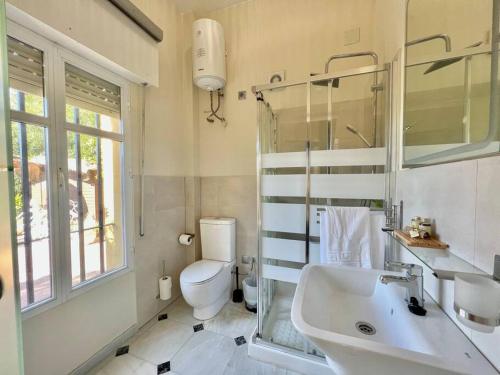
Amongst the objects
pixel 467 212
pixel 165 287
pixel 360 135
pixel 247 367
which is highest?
pixel 360 135

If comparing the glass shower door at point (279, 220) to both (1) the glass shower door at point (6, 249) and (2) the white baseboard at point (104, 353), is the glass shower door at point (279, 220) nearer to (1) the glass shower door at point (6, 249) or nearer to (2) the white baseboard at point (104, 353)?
(2) the white baseboard at point (104, 353)

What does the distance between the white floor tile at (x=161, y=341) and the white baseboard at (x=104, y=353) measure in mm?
62

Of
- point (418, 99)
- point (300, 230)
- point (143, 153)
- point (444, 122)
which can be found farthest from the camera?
Answer: point (143, 153)

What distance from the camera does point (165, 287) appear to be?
193 cm

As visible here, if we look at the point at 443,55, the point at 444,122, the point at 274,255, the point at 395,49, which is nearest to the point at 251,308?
the point at 274,255

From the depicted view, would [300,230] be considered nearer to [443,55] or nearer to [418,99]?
[418,99]

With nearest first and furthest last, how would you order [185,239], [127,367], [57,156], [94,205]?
[57,156]
[127,367]
[94,205]
[185,239]

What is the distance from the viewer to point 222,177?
2.32m

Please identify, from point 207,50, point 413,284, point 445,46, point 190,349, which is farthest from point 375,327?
point 207,50

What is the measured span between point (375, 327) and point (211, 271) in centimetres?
139

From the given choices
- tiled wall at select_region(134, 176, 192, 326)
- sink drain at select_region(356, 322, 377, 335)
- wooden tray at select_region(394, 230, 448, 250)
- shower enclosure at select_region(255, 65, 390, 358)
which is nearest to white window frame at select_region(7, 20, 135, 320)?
tiled wall at select_region(134, 176, 192, 326)

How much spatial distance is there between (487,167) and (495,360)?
1.49 feet

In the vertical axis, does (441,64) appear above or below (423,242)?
above

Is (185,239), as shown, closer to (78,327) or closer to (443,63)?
(78,327)
